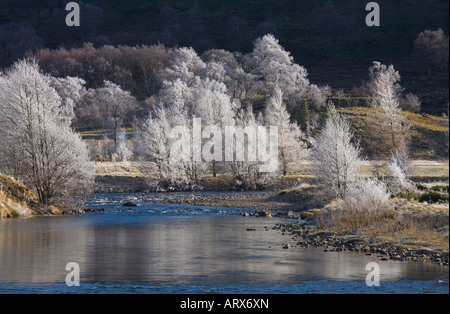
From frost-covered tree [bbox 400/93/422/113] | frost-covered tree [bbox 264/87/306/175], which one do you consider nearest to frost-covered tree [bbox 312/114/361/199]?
frost-covered tree [bbox 264/87/306/175]

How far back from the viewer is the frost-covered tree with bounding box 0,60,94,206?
51.7 metres

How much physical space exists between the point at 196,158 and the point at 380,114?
102ft

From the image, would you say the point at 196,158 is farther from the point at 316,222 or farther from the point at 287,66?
the point at 287,66

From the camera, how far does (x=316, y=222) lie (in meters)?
40.3

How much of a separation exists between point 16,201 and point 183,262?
26.4m

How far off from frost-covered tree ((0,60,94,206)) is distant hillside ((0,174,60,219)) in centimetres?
86

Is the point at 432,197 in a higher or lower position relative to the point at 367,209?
higher

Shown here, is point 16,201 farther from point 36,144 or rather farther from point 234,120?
point 234,120

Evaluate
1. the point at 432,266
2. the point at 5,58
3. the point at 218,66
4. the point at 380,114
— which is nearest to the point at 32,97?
the point at 432,266

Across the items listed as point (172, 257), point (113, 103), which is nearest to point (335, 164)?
point (172, 257)

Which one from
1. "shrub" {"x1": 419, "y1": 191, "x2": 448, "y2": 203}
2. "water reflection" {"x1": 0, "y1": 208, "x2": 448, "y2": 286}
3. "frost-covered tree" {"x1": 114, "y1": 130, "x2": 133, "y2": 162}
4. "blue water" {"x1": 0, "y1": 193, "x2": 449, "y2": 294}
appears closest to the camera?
"blue water" {"x1": 0, "y1": 193, "x2": 449, "y2": 294}

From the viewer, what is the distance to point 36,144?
51.6 meters

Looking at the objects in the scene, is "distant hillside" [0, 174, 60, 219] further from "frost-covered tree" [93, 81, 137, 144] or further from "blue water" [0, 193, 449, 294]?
"frost-covered tree" [93, 81, 137, 144]

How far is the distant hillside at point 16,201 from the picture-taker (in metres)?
47.9
